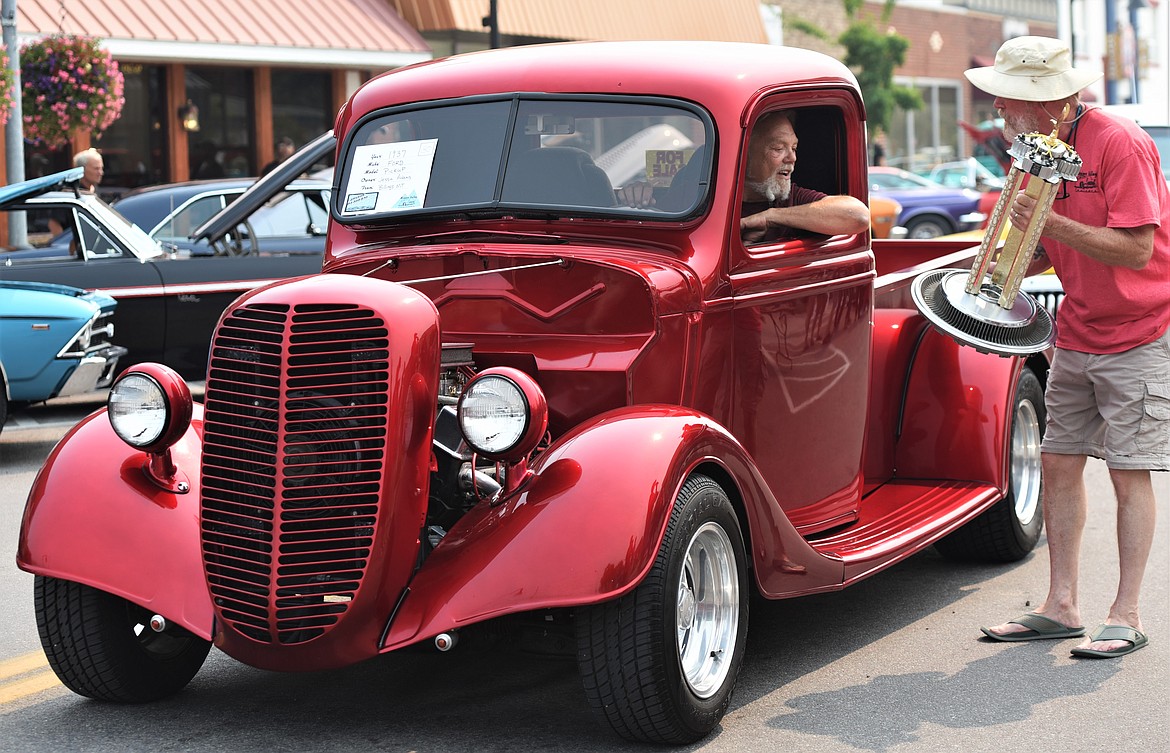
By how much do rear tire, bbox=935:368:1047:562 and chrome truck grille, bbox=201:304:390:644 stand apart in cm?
323

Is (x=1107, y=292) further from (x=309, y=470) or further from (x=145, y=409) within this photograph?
(x=145, y=409)

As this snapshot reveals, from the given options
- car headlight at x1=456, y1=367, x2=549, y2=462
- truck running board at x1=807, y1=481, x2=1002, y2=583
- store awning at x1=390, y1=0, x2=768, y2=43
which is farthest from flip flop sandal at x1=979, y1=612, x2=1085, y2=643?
store awning at x1=390, y1=0, x2=768, y2=43

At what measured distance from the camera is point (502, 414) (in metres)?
4.17

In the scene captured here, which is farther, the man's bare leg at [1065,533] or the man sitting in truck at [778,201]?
the man's bare leg at [1065,533]

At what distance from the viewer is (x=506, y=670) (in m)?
5.02

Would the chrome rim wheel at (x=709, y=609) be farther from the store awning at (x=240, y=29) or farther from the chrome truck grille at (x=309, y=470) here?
the store awning at (x=240, y=29)

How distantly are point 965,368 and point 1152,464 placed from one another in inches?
48.4

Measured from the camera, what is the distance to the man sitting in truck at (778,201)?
5.20 meters

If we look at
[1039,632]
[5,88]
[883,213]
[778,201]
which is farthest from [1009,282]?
[883,213]

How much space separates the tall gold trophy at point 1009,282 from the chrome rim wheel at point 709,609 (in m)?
1.27

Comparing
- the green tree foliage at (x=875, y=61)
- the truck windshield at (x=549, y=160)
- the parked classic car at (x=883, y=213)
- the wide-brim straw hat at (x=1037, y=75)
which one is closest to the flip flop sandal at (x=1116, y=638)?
the wide-brim straw hat at (x=1037, y=75)

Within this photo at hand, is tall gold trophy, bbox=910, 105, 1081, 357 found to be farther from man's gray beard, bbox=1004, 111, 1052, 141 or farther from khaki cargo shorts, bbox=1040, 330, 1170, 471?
khaki cargo shorts, bbox=1040, 330, 1170, 471

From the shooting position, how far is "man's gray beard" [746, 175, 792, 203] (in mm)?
5242

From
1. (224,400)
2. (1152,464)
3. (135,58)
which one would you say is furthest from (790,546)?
(135,58)
